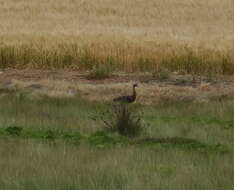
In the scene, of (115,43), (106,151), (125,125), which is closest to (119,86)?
(115,43)

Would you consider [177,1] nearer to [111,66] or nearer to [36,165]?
[111,66]

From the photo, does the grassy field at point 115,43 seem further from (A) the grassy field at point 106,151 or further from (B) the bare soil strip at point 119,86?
(A) the grassy field at point 106,151

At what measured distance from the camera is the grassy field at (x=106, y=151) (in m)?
8.41

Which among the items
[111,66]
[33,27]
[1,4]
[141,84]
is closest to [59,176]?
[141,84]

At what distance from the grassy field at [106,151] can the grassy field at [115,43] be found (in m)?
9.69

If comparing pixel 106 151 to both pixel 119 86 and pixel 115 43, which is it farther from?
pixel 115 43

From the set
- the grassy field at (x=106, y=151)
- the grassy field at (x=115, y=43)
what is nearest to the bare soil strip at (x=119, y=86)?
the grassy field at (x=115, y=43)

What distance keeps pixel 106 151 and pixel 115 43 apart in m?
17.9

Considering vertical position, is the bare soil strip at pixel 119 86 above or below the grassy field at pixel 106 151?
below

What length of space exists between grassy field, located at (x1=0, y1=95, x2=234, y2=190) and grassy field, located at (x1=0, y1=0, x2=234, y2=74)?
31.8 feet

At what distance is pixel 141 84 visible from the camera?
2289 cm

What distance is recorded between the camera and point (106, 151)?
1066cm

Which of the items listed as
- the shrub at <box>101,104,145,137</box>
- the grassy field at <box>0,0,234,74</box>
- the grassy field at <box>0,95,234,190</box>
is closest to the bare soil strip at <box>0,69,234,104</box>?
the grassy field at <box>0,0,234,74</box>

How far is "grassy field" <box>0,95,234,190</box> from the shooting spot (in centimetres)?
841
